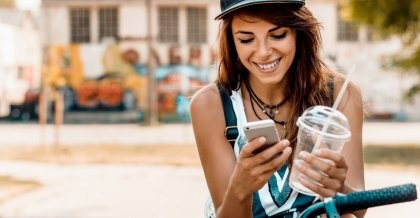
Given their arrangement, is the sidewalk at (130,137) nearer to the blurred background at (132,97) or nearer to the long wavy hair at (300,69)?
the blurred background at (132,97)

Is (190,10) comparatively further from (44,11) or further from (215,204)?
(215,204)

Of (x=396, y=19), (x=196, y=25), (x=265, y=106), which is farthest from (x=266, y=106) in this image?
(x=196, y=25)

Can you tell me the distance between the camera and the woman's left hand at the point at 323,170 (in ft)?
6.81

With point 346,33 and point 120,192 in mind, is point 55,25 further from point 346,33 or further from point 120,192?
point 120,192

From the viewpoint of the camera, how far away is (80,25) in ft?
126

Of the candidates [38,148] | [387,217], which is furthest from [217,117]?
[38,148]

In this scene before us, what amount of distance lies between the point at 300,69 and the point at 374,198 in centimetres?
95

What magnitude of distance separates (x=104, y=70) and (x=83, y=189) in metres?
26.8

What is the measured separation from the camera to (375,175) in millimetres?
13805

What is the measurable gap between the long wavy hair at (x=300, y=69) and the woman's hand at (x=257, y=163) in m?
0.38

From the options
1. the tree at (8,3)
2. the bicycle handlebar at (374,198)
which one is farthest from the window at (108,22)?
the bicycle handlebar at (374,198)

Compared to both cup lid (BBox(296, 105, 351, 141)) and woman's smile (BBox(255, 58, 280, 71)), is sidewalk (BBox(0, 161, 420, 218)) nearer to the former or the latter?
woman's smile (BBox(255, 58, 280, 71))

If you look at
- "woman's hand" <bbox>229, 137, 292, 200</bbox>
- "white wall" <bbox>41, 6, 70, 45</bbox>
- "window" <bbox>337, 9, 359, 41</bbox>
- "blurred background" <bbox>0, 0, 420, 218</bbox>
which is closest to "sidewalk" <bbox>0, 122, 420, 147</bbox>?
"blurred background" <bbox>0, 0, 420, 218</bbox>

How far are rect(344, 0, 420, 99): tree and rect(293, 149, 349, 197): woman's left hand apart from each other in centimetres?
1680
